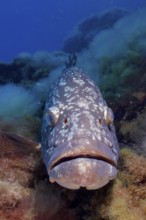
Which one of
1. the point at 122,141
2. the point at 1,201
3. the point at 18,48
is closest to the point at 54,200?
the point at 1,201

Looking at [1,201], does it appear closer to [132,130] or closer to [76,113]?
[76,113]

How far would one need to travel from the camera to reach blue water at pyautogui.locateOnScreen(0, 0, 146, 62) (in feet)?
350

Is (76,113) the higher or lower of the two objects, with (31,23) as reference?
lower

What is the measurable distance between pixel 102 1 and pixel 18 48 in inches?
1606

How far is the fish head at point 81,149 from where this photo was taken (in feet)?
10.4

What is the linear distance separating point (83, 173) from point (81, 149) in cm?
27

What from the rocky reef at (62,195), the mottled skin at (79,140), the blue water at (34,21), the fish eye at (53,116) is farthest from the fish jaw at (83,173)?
Result: the blue water at (34,21)

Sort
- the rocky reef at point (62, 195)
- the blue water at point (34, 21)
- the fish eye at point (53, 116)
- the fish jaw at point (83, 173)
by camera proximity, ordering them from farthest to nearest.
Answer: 1. the blue water at point (34, 21)
2. the fish eye at point (53, 116)
3. the rocky reef at point (62, 195)
4. the fish jaw at point (83, 173)

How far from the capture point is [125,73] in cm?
895

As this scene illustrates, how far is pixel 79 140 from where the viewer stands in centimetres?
344

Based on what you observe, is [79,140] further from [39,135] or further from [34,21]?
[34,21]

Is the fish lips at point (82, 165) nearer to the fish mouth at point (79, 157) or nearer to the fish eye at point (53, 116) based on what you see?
the fish mouth at point (79, 157)

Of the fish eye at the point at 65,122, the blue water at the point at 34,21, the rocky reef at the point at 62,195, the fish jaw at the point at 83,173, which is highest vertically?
the blue water at the point at 34,21

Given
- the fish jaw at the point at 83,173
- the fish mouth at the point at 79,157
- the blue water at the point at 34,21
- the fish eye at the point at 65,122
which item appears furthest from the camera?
the blue water at the point at 34,21
